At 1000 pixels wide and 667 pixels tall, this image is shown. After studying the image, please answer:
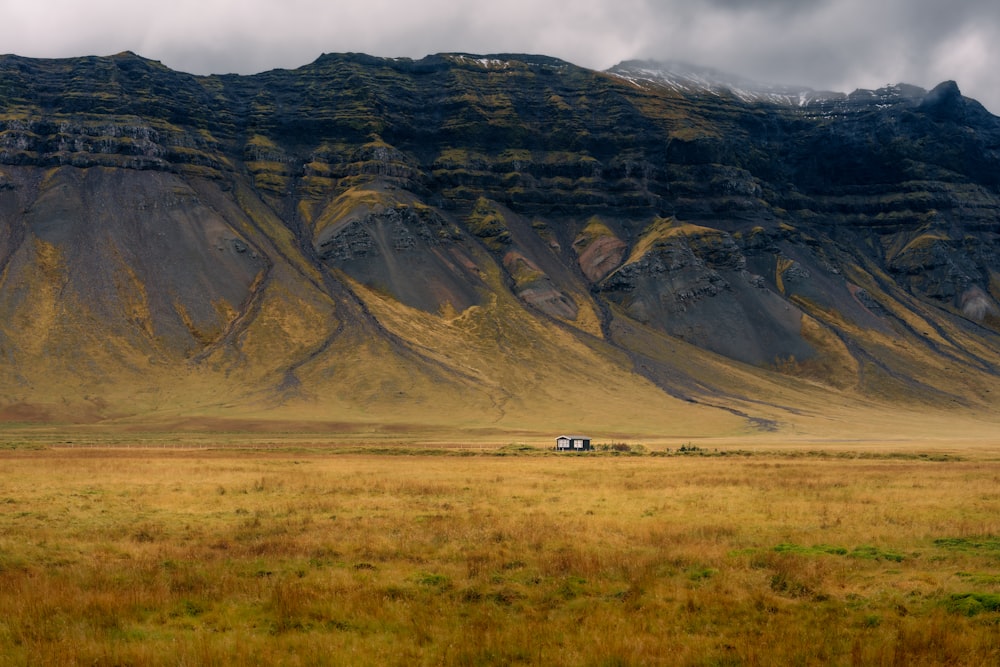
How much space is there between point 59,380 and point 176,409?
21391 millimetres

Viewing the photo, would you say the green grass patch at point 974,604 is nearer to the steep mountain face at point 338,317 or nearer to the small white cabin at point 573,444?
the small white cabin at point 573,444

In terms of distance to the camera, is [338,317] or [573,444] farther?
[338,317]

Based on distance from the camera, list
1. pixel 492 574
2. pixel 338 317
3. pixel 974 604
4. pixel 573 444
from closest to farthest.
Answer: pixel 974 604
pixel 492 574
pixel 573 444
pixel 338 317

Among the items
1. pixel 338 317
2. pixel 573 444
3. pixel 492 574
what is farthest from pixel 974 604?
pixel 338 317

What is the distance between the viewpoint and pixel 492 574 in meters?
18.1

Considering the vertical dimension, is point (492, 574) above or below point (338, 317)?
below

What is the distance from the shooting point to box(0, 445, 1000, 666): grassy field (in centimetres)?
1304

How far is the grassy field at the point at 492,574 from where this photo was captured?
42.8ft

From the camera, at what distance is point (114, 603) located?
15.0 m

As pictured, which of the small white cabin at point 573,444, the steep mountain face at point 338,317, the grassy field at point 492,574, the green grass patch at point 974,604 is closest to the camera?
the grassy field at point 492,574

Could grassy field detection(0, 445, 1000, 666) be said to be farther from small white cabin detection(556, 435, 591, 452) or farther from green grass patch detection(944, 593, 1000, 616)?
small white cabin detection(556, 435, 591, 452)

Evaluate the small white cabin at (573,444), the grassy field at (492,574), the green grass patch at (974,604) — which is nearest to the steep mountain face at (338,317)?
the small white cabin at (573,444)

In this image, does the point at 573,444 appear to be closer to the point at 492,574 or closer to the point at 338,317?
the point at 492,574

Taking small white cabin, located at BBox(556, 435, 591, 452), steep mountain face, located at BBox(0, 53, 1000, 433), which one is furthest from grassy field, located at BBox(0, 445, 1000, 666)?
steep mountain face, located at BBox(0, 53, 1000, 433)
